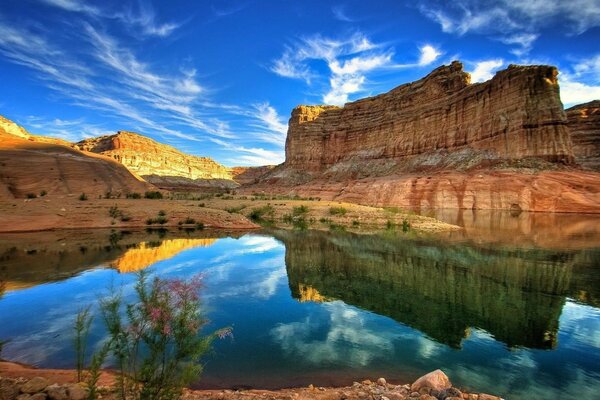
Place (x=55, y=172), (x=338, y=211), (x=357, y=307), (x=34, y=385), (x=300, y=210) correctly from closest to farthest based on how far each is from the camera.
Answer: (x=34, y=385)
(x=357, y=307)
(x=338, y=211)
(x=55, y=172)
(x=300, y=210)

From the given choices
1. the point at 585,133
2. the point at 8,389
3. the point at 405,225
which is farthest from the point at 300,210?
the point at 585,133

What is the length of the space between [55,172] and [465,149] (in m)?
71.6

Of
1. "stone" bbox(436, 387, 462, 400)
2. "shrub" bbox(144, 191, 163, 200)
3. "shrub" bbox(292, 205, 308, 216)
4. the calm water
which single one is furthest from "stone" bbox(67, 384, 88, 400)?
"shrub" bbox(144, 191, 163, 200)

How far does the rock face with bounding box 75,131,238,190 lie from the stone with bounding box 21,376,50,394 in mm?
114781

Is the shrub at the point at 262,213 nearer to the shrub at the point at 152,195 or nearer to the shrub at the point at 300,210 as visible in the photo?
the shrub at the point at 300,210

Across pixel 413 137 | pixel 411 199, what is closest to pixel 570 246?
pixel 411 199

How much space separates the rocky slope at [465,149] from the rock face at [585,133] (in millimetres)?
37362

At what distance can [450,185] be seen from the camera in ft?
188

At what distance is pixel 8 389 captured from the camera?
4.66 metres

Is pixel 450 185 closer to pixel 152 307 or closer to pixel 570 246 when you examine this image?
pixel 570 246

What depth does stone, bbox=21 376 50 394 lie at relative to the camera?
15.3 feet

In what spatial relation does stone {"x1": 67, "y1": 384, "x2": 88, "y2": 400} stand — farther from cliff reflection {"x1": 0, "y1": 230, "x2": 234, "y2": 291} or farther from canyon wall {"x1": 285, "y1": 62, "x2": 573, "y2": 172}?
canyon wall {"x1": 285, "y1": 62, "x2": 573, "y2": 172}

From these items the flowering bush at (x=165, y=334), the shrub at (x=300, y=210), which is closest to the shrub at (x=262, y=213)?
the shrub at (x=300, y=210)

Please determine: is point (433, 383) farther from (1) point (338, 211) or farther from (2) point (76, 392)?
(1) point (338, 211)
